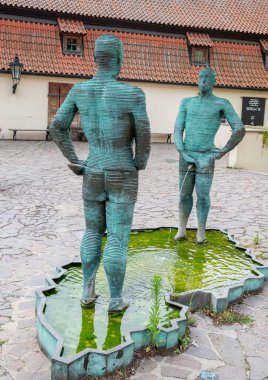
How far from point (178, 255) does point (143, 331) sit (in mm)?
2155

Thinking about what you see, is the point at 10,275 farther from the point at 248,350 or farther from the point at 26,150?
the point at 26,150

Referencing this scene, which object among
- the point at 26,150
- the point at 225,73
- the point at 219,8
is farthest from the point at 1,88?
the point at 219,8

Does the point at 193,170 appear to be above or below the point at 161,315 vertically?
above

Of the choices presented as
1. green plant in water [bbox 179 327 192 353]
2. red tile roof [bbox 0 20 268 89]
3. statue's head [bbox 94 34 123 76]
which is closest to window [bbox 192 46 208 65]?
red tile roof [bbox 0 20 268 89]

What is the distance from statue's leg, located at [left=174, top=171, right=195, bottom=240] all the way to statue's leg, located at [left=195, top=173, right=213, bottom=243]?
0.31 feet

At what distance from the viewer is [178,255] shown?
19.0 ft

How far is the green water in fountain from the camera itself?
381cm

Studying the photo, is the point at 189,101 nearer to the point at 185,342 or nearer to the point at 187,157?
the point at 187,157

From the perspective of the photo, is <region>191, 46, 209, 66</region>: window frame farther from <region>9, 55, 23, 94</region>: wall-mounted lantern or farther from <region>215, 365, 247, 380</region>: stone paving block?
<region>215, 365, 247, 380</region>: stone paving block

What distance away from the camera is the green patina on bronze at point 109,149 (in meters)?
3.77

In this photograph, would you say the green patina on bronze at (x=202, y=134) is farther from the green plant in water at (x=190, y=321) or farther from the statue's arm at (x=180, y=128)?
the green plant in water at (x=190, y=321)

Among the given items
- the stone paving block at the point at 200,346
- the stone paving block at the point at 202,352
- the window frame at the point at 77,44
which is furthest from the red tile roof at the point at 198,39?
the stone paving block at the point at 202,352

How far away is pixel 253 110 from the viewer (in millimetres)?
24359

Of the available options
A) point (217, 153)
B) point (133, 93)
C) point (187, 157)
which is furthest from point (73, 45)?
point (133, 93)
